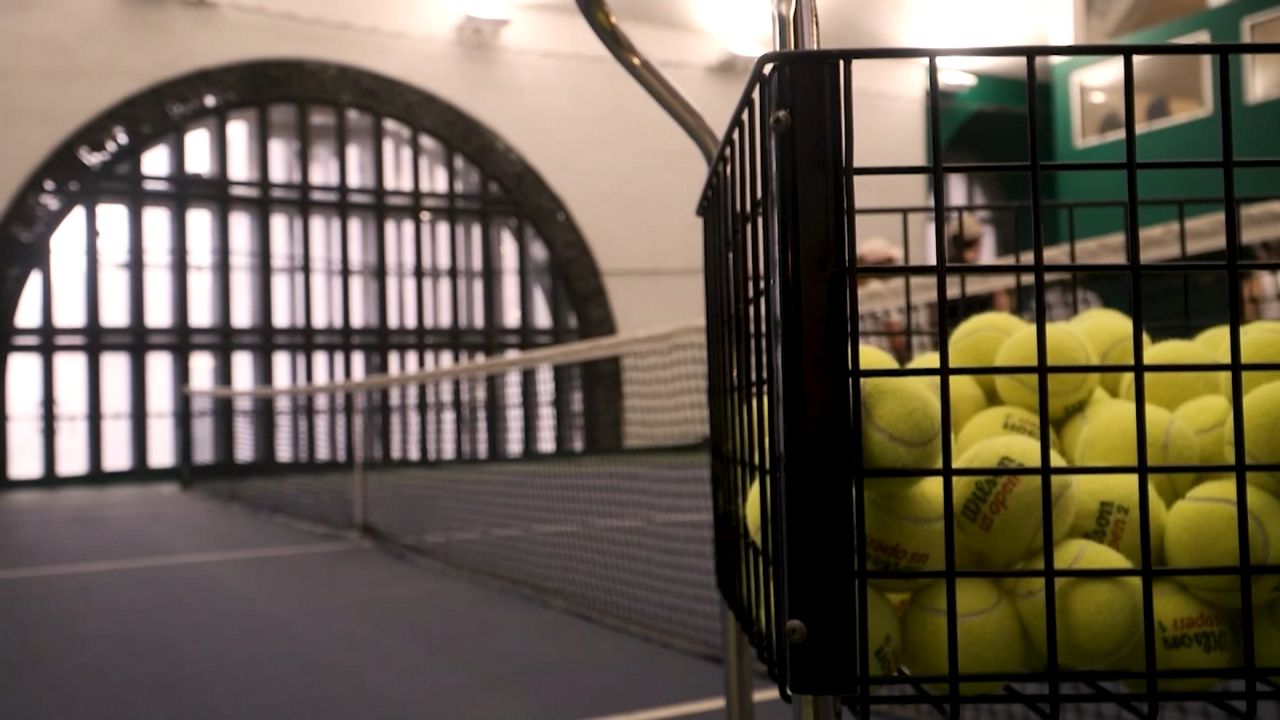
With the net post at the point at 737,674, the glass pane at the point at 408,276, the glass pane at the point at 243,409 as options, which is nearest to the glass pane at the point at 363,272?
the glass pane at the point at 408,276

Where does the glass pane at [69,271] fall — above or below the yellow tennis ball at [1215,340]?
above

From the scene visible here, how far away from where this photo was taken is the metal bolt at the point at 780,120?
0.43 meters

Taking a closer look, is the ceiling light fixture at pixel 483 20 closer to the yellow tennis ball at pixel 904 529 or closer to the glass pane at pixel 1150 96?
the glass pane at pixel 1150 96

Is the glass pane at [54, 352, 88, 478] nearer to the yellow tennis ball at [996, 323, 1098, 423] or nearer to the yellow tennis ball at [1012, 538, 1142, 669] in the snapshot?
the yellow tennis ball at [996, 323, 1098, 423]

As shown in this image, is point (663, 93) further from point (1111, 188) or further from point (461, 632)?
point (1111, 188)

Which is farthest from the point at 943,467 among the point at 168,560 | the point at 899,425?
the point at 168,560

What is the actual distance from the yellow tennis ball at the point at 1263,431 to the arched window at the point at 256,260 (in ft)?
19.0

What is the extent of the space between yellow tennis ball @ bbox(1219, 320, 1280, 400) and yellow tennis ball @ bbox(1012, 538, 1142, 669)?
0.38 feet

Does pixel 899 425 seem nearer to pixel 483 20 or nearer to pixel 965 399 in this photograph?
pixel 965 399

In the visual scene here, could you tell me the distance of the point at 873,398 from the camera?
479 mm

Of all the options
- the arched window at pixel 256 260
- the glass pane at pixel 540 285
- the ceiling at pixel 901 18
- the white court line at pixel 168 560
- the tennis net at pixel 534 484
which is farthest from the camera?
the glass pane at pixel 540 285

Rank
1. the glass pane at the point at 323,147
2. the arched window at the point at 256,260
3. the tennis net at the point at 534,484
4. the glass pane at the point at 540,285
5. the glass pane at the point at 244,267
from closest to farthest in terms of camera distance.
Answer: the tennis net at the point at 534,484
the arched window at the point at 256,260
the glass pane at the point at 244,267
the glass pane at the point at 323,147
the glass pane at the point at 540,285

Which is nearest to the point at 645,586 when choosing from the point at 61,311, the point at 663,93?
the point at 663,93

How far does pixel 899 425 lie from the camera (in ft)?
1.57
